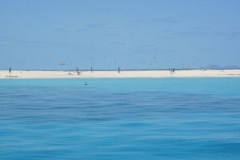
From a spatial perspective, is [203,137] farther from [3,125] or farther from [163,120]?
[3,125]

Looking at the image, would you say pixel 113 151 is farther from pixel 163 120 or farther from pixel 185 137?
pixel 163 120

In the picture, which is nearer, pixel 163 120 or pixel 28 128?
pixel 28 128

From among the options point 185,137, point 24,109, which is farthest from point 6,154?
point 24,109

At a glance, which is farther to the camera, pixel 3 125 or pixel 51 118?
pixel 51 118

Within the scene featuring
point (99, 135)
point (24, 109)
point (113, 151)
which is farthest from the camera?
point (24, 109)

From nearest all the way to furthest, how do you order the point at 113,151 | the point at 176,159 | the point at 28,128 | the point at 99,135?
the point at 176,159 → the point at 113,151 → the point at 99,135 → the point at 28,128

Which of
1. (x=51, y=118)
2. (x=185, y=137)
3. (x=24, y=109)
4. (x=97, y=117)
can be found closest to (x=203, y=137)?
(x=185, y=137)

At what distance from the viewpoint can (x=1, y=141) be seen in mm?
10844

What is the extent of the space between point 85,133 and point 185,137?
9.38 ft

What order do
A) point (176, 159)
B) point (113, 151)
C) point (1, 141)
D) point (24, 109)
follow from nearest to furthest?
point (176, 159) < point (113, 151) < point (1, 141) < point (24, 109)

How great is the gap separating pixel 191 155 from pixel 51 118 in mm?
6894

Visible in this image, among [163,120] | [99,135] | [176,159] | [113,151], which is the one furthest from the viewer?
[163,120]

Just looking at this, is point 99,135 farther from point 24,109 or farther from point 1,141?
point 24,109

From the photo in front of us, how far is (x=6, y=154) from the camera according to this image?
31.3 feet
